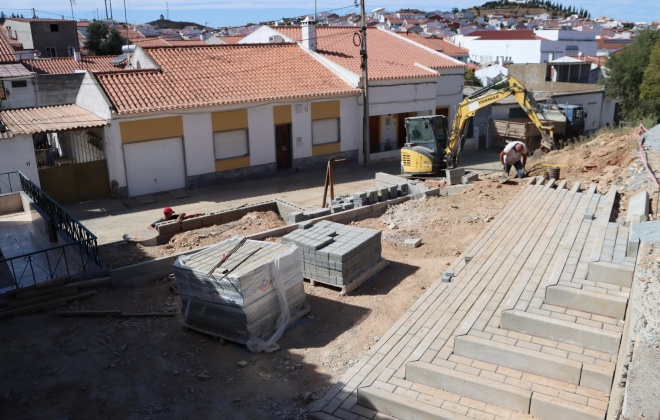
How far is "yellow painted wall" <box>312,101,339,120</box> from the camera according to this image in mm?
24281

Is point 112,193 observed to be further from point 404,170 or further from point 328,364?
point 328,364

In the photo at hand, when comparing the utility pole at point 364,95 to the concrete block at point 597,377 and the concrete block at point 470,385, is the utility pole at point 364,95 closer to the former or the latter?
the concrete block at point 470,385

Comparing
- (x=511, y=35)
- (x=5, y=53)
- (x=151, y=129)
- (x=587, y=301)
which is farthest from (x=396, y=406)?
(x=511, y=35)

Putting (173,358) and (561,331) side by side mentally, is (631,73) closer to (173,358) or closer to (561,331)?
(561,331)

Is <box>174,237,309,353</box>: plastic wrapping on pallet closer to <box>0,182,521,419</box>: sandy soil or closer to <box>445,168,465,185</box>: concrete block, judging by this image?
<box>0,182,521,419</box>: sandy soil

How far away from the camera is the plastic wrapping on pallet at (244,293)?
906 centimetres

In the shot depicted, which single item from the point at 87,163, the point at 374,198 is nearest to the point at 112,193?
the point at 87,163

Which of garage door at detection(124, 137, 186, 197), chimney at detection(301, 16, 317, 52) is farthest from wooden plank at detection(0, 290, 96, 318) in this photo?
chimney at detection(301, 16, 317, 52)

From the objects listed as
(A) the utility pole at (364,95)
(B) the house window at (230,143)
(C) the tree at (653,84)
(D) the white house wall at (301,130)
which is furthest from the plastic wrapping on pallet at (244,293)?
(C) the tree at (653,84)

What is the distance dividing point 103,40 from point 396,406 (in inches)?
2581

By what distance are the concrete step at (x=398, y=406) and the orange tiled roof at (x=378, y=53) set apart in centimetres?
1960

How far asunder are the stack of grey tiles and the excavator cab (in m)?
8.45

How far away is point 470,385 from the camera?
23.3 feet

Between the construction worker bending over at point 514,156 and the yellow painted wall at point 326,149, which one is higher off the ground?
the construction worker bending over at point 514,156
